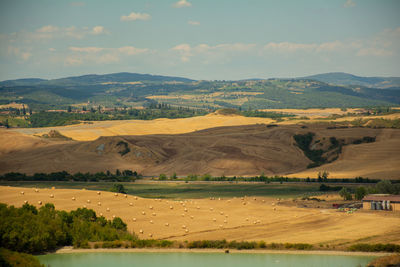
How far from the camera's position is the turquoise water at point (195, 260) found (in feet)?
177

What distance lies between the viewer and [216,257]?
2258 inches

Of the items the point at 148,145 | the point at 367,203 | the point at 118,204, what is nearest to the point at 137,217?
the point at 118,204

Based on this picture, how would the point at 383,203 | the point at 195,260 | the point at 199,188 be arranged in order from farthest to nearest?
the point at 199,188
the point at 383,203
the point at 195,260

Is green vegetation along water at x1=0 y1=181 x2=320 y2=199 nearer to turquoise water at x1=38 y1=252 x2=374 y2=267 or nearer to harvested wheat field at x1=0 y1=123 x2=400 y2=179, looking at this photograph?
harvested wheat field at x1=0 y1=123 x2=400 y2=179

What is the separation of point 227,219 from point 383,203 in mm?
21851

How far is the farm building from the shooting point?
81.3 metres

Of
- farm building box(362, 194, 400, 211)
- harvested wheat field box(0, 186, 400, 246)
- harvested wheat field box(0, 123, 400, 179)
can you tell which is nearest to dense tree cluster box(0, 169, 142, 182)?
harvested wheat field box(0, 123, 400, 179)

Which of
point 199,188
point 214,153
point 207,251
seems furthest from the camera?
point 214,153

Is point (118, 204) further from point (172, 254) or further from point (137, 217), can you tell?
point (172, 254)

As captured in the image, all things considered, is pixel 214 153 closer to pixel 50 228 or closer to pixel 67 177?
pixel 67 177

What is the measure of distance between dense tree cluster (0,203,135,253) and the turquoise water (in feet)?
6.61

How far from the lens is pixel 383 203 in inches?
3226

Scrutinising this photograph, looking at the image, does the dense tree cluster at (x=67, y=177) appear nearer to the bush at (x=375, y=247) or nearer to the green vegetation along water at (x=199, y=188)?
the green vegetation along water at (x=199, y=188)

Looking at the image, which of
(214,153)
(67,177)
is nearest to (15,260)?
(67,177)
